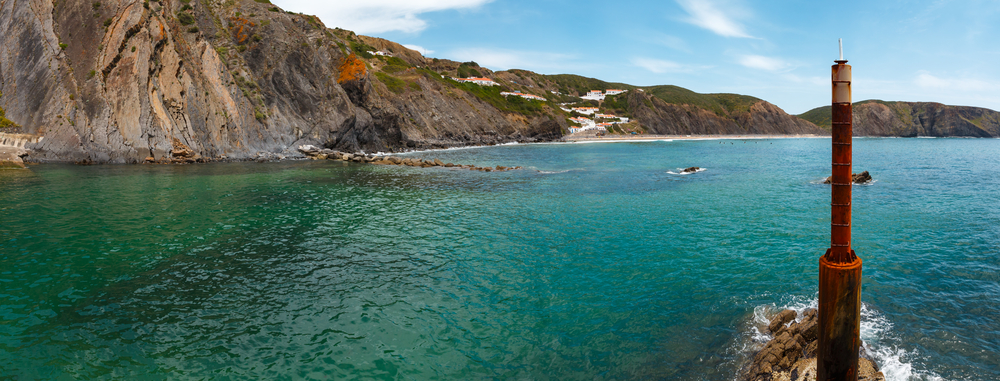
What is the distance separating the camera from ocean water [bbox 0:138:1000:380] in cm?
1087

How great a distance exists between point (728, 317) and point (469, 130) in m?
122

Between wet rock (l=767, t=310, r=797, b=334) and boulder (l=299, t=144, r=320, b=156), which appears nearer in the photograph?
wet rock (l=767, t=310, r=797, b=334)

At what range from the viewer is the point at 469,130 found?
132750mm

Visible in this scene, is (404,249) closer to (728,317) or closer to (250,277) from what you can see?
(250,277)

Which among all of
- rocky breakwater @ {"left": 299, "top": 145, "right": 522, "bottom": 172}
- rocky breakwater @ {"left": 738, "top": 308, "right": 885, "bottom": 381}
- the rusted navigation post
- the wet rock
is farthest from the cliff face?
the rusted navigation post

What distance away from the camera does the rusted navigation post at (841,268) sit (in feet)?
25.7

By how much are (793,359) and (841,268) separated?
3599 mm

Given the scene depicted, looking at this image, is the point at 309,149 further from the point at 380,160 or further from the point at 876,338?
the point at 876,338

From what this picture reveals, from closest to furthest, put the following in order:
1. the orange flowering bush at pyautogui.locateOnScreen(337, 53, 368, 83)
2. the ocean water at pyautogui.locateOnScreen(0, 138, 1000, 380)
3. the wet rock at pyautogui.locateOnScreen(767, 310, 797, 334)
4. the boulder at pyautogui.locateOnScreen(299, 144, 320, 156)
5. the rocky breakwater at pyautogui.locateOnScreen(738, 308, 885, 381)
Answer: the rocky breakwater at pyautogui.locateOnScreen(738, 308, 885, 381)
the ocean water at pyautogui.locateOnScreen(0, 138, 1000, 380)
the wet rock at pyautogui.locateOnScreen(767, 310, 797, 334)
the boulder at pyautogui.locateOnScreen(299, 144, 320, 156)
the orange flowering bush at pyautogui.locateOnScreen(337, 53, 368, 83)

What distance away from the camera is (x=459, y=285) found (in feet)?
51.4

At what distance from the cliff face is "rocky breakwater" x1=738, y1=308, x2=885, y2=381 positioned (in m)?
63.2

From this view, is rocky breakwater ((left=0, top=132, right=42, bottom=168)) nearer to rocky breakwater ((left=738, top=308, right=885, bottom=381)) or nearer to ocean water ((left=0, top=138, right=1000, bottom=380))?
ocean water ((left=0, top=138, right=1000, bottom=380))

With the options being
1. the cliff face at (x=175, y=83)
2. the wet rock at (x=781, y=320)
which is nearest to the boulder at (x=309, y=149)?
the cliff face at (x=175, y=83)

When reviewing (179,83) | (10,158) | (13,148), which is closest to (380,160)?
(179,83)
